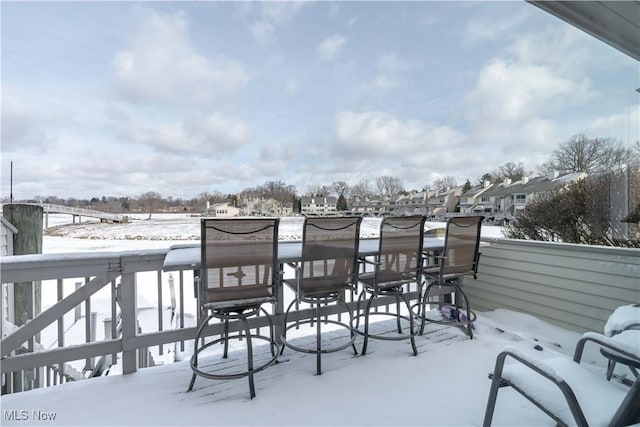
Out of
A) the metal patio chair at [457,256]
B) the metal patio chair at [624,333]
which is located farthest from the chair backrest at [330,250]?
the metal patio chair at [624,333]

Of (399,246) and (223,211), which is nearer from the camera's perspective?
(399,246)

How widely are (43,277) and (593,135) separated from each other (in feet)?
18.7

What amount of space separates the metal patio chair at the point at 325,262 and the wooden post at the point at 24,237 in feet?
10.3

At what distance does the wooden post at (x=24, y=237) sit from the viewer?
3.19 metres

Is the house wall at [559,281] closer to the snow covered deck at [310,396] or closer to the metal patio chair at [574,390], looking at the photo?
the snow covered deck at [310,396]

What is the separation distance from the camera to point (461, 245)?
2758 mm

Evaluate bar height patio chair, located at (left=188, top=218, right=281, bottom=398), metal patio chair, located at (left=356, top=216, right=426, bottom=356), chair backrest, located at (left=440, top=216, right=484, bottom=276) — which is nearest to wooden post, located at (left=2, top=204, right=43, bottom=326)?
bar height patio chair, located at (left=188, top=218, right=281, bottom=398)

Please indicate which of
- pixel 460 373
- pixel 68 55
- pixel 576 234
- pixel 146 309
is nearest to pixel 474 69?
pixel 576 234

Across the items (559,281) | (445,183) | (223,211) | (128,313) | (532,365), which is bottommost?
(128,313)

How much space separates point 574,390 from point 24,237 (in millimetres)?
4965

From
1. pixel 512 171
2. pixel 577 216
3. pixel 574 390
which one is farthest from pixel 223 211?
pixel 512 171

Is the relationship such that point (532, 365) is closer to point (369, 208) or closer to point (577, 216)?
point (369, 208)

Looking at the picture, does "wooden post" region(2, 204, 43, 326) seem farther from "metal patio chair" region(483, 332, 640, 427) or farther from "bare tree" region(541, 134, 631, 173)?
"bare tree" region(541, 134, 631, 173)

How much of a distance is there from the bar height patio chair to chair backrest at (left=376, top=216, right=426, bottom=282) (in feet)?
3.13
